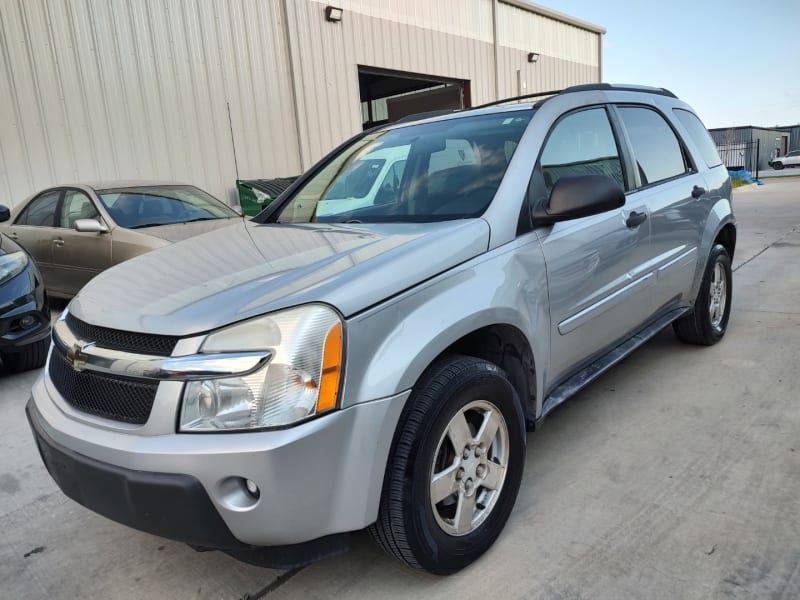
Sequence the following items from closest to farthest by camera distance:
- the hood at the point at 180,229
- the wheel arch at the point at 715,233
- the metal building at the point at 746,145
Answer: the wheel arch at the point at 715,233 → the hood at the point at 180,229 → the metal building at the point at 746,145

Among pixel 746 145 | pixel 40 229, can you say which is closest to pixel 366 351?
pixel 40 229

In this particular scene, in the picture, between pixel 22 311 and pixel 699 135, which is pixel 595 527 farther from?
pixel 22 311

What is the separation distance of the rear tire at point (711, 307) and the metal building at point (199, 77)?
24.9 ft

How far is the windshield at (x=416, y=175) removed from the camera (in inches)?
103

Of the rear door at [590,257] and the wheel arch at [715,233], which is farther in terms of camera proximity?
the wheel arch at [715,233]

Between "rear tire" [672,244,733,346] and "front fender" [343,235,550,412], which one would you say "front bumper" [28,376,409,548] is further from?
"rear tire" [672,244,733,346]

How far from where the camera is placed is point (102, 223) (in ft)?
19.4

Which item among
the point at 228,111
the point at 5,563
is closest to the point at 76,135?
the point at 228,111

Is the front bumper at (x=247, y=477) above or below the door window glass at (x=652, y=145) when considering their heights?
below

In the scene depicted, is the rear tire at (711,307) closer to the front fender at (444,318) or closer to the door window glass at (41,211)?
the front fender at (444,318)

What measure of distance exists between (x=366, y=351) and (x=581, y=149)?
180cm

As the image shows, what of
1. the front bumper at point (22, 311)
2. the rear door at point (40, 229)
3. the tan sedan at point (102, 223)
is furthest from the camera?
the rear door at point (40, 229)

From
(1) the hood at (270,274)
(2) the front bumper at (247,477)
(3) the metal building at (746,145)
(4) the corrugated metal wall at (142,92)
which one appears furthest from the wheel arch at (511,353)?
(3) the metal building at (746,145)

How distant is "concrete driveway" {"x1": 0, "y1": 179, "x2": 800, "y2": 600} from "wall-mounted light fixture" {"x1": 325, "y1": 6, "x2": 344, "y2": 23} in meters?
9.31
